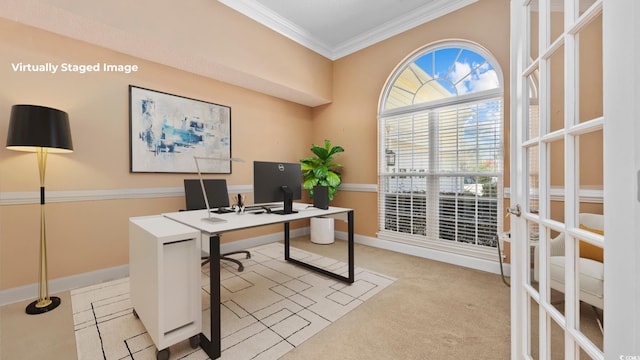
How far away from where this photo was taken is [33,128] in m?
1.91

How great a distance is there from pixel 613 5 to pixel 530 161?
0.74m

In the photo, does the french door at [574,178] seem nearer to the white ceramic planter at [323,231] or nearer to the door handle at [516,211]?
the door handle at [516,211]

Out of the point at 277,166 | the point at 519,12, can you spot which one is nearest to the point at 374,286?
the point at 277,166

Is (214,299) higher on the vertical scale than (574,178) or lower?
lower

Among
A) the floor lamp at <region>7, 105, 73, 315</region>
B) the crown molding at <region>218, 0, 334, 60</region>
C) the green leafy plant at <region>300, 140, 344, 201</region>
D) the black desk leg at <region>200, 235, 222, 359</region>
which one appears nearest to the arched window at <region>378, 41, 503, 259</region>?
the green leafy plant at <region>300, 140, 344, 201</region>

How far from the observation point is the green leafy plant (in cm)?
396

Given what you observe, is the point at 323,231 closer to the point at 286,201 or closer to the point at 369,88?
the point at 286,201

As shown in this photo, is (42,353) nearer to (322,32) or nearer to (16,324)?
(16,324)

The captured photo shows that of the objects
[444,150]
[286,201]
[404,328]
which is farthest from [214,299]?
[444,150]

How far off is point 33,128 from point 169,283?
5.76 ft

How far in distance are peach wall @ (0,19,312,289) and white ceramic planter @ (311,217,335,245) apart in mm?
2015

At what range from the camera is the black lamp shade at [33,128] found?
1.89 m

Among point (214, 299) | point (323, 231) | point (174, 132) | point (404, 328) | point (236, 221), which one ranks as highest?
point (174, 132)

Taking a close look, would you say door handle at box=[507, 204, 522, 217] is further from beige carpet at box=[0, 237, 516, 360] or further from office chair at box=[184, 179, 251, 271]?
office chair at box=[184, 179, 251, 271]
